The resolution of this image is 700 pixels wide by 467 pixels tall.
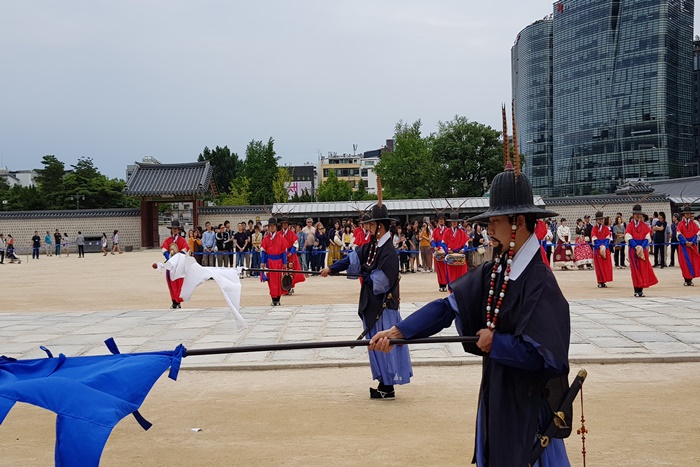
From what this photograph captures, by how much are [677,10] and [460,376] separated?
6008 centimetres

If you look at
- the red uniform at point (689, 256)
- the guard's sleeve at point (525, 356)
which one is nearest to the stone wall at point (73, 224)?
the red uniform at point (689, 256)

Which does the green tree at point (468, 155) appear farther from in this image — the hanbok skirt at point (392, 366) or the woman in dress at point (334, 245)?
the hanbok skirt at point (392, 366)

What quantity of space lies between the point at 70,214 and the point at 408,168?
23.7 meters

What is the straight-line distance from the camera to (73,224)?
36.8 meters

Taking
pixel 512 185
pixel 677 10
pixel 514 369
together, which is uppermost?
A: pixel 677 10

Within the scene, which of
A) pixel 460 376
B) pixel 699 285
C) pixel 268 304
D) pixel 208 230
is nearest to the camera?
pixel 460 376

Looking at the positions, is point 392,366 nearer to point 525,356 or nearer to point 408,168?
point 525,356

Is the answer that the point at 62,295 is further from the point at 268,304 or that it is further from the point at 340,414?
the point at 340,414

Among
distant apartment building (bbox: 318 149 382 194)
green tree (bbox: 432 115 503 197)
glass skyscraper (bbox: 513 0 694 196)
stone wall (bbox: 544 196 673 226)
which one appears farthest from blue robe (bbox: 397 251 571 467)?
distant apartment building (bbox: 318 149 382 194)

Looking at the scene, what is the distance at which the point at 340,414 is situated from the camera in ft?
19.2

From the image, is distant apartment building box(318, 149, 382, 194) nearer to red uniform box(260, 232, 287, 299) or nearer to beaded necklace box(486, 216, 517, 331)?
red uniform box(260, 232, 287, 299)

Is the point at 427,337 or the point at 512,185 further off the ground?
the point at 512,185

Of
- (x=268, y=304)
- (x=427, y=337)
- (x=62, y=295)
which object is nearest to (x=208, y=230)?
(x=62, y=295)

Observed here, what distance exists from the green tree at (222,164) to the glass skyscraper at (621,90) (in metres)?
31.1
